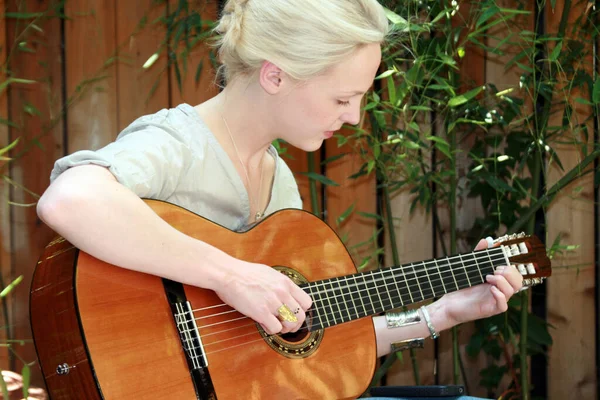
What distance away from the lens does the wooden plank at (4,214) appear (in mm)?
2291

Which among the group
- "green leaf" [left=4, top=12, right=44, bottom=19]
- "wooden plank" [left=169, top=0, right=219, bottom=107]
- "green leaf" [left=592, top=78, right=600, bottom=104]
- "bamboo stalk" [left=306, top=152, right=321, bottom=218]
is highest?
"green leaf" [left=4, top=12, right=44, bottom=19]

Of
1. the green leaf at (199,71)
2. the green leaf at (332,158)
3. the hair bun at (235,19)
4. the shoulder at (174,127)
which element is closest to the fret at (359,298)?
the shoulder at (174,127)

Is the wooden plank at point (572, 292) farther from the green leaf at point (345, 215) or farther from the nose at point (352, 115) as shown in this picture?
the nose at point (352, 115)

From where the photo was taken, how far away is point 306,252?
1692 mm

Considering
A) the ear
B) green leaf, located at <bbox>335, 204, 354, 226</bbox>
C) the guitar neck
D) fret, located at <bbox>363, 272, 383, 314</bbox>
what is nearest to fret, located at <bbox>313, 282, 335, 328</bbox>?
the guitar neck

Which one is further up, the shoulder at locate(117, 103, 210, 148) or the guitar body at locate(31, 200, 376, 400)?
the shoulder at locate(117, 103, 210, 148)

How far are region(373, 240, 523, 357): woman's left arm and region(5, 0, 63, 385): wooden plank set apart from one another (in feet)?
3.54

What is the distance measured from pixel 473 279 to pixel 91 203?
2.87 ft

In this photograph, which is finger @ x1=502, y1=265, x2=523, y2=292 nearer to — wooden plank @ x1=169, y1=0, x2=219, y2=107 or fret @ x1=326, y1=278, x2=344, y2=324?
fret @ x1=326, y1=278, x2=344, y2=324

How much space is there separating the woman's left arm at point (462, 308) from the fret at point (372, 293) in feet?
0.60

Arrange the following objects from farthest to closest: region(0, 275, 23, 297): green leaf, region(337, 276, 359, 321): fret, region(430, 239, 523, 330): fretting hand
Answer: region(0, 275, 23, 297): green leaf
region(430, 239, 523, 330): fretting hand
region(337, 276, 359, 321): fret

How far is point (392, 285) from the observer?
173 cm

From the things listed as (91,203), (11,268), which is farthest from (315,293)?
(11,268)

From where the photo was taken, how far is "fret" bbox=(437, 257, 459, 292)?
70.0 inches
